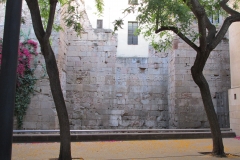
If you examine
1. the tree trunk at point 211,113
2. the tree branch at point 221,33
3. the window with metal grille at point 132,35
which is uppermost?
the window with metal grille at point 132,35

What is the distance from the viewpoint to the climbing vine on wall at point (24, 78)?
1003 centimetres

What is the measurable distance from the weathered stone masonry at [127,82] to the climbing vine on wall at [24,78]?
1.45 m

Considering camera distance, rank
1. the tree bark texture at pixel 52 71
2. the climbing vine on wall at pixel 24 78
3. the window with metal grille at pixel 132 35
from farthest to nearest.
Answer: the window with metal grille at pixel 132 35
the climbing vine on wall at pixel 24 78
the tree bark texture at pixel 52 71

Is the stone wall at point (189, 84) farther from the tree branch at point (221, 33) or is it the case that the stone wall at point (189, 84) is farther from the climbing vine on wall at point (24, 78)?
the climbing vine on wall at point (24, 78)

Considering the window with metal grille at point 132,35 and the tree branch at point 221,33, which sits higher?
the window with metal grille at point 132,35

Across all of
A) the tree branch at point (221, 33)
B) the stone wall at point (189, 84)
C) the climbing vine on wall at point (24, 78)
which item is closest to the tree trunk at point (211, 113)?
the tree branch at point (221, 33)

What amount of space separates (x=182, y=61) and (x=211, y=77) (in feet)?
5.07

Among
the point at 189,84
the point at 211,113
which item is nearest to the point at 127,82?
the point at 189,84

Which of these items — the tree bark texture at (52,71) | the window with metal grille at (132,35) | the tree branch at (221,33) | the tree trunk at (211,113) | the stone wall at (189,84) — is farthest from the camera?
the window with metal grille at (132,35)

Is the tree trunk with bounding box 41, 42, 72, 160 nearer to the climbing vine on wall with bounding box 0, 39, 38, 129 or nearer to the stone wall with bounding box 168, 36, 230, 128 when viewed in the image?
the climbing vine on wall with bounding box 0, 39, 38, 129

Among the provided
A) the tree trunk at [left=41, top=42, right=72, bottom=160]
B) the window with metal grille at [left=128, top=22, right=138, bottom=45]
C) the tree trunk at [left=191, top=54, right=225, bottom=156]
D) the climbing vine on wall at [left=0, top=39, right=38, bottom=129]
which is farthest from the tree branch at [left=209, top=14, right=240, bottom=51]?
the window with metal grille at [left=128, top=22, right=138, bottom=45]

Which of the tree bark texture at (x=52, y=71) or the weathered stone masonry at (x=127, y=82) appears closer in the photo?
the tree bark texture at (x=52, y=71)

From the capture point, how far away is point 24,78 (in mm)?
10188

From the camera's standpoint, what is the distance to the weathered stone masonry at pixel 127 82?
11.5 m
